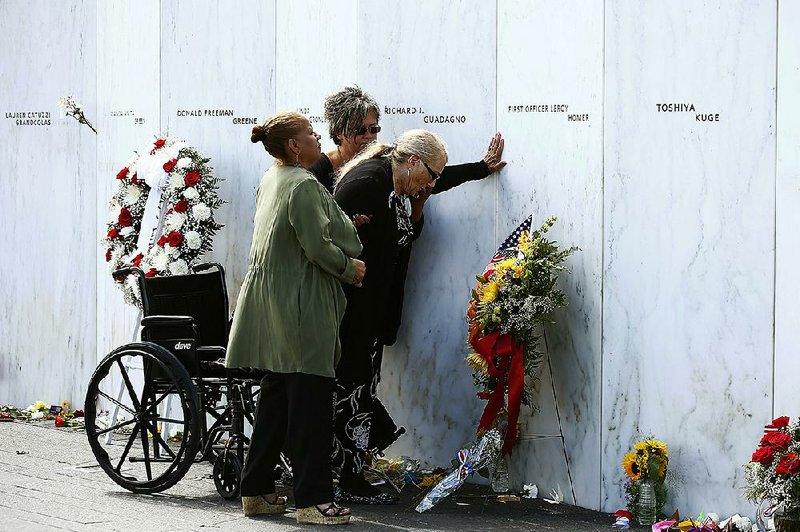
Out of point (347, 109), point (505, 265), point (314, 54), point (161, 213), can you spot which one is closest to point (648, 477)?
→ point (505, 265)

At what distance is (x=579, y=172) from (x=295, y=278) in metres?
1.62

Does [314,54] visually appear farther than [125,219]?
No

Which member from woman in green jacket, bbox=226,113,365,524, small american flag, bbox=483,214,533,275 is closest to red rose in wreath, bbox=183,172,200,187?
woman in green jacket, bbox=226,113,365,524

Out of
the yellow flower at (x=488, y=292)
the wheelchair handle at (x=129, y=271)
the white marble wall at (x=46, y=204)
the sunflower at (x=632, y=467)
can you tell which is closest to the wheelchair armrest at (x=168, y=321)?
the wheelchair handle at (x=129, y=271)

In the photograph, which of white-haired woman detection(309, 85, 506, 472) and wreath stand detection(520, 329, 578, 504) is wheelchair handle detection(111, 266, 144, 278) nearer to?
white-haired woman detection(309, 85, 506, 472)

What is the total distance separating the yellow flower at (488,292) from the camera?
274 inches

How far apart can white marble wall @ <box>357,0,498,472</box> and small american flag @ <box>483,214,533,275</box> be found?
0.31 metres

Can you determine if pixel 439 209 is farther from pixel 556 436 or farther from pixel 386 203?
pixel 556 436

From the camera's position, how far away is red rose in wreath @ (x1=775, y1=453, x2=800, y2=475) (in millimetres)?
5750

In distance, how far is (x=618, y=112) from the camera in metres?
6.76

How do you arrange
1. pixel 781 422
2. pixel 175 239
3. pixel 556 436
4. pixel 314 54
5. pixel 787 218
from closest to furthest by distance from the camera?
1. pixel 781 422
2. pixel 787 218
3. pixel 556 436
4. pixel 314 54
5. pixel 175 239

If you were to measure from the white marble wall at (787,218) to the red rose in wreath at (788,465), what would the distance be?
35 centimetres

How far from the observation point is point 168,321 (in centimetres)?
715

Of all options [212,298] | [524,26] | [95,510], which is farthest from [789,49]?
[95,510]
